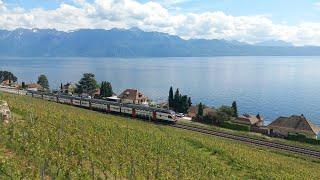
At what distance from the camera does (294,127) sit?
7162 centimetres

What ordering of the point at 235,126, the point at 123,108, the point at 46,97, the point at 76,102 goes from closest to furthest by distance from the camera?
the point at 123,108 < the point at 235,126 < the point at 76,102 < the point at 46,97

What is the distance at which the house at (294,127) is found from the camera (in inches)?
2726

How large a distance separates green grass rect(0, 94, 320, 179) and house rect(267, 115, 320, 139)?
75.0ft

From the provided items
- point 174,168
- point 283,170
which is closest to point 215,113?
point 283,170

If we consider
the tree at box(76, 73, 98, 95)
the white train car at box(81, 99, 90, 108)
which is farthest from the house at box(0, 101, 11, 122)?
A: the tree at box(76, 73, 98, 95)

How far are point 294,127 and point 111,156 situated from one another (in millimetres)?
50720

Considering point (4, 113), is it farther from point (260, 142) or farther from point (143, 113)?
point (260, 142)

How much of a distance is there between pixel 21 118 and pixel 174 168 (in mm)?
17381

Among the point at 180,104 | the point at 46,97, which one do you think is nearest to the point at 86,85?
the point at 46,97

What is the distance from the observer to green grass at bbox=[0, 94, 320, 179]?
85.0ft

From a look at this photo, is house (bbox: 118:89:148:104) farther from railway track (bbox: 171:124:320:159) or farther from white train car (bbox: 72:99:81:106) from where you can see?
railway track (bbox: 171:124:320:159)

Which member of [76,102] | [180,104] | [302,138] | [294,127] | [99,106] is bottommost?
[302,138]

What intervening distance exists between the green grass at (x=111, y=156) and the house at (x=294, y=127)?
22868 millimetres

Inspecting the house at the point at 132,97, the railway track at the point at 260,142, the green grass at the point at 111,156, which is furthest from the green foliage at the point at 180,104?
the green grass at the point at 111,156
